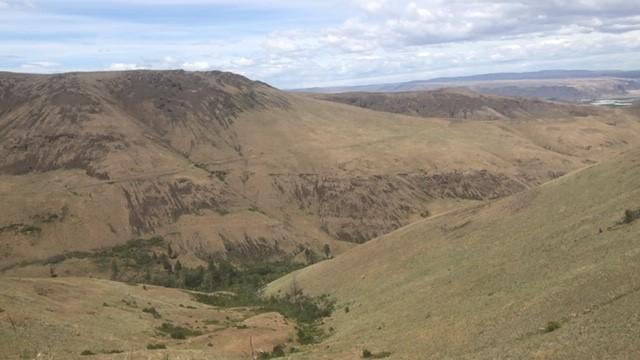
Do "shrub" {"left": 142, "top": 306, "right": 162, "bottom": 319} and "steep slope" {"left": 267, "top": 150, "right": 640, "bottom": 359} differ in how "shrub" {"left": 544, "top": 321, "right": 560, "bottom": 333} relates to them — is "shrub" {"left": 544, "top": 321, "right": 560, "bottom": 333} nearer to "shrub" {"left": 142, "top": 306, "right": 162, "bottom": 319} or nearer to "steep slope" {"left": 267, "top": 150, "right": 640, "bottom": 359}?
"steep slope" {"left": 267, "top": 150, "right": 640, "bottom": 359}

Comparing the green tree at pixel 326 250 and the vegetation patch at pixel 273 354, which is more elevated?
the vegetation patch at pixel 273 354

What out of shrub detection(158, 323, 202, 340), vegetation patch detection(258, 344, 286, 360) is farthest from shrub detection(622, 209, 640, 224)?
shrub detection(158, 323, 202, 340)

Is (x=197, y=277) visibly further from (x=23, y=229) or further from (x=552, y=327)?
(x=552, y=327)

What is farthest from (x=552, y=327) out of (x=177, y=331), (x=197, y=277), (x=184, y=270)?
(x=184, y=270)

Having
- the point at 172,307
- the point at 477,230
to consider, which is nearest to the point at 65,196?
the point at 172,307

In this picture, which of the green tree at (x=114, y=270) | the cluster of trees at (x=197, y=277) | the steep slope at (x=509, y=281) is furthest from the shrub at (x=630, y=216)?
the green tree at (x=114, y=270)

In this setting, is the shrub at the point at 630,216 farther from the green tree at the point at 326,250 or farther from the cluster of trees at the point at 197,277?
the green tree at the point at 326,250

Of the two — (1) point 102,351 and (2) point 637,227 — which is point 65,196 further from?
(2) point 637,227

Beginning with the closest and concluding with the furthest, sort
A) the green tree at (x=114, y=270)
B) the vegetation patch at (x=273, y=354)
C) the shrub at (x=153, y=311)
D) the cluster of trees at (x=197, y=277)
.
A: the vegetation patch at (x=273, y=354), the shrub at (x=153, y=311), the cluster of trees at (x=197, y=277), the green tree at (x=114, y=270)
